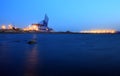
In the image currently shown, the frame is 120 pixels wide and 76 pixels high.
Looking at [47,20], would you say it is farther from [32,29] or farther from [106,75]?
[106,75]

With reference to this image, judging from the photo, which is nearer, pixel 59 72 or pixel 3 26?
pixel 59 72

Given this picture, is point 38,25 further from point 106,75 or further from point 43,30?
point 106,75

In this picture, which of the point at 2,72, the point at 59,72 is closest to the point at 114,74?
the point at 59,72

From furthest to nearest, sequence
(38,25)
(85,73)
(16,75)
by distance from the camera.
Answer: (38,25)
(85,73)
(16,75)

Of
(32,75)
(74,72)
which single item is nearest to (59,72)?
(74,72)

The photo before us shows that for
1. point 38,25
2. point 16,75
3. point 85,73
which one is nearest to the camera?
point 16,75

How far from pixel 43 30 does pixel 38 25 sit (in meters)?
4.54

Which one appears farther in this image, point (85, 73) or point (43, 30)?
point (43, 30)

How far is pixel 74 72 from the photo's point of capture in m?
14.3

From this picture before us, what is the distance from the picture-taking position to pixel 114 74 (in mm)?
13789

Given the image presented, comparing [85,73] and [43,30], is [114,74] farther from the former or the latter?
[43,30]

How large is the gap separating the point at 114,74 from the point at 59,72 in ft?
9.22

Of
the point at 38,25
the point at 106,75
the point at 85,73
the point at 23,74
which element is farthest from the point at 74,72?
the point at 38,25

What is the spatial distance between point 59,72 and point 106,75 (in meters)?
2.42
